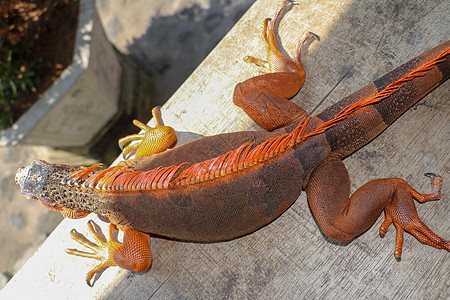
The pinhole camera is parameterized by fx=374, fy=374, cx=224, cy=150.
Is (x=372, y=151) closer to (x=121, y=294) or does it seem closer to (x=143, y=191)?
(x=143, y=191)

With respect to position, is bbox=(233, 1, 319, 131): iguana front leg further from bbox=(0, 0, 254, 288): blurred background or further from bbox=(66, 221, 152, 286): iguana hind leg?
bbox=(0, 0, 254, 288): blurred background

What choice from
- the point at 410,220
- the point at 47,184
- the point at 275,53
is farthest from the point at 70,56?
the point at 410,220

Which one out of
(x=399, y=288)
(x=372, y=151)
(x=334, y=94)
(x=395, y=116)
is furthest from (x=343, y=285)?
(x=334, y=94)

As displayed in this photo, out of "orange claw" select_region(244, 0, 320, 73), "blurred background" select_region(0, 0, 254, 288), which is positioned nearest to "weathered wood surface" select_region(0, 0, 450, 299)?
"orange claw" select_region(244, 0, 320, 73)

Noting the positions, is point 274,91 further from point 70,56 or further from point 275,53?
point 70,56

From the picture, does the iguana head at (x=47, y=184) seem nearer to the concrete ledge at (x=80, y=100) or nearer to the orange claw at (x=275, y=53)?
the concrete ledge at (x=80, y=100)

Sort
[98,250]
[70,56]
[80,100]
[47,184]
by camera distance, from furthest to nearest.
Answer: [70,56] < [80,100] < [98,250] < [47,184]
